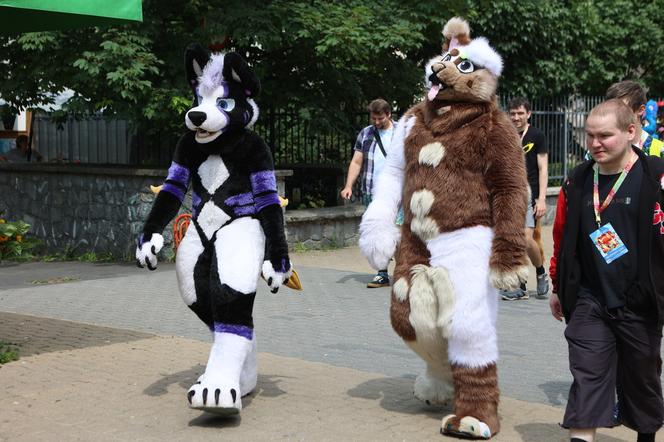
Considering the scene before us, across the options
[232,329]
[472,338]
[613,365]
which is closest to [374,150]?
[232,329]

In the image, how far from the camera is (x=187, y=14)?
42.9 feet

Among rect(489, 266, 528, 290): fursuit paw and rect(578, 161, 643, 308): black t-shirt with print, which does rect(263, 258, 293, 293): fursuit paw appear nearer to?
rect(489, 266, 528, 290): fursuit paw

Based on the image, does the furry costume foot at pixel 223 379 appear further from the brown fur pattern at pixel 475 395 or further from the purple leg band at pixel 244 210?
the brown fur pattern at pixel 475 395

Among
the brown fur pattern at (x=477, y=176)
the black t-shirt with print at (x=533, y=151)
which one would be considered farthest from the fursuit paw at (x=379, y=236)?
the black t-shirt with print at (x=533, y=151)

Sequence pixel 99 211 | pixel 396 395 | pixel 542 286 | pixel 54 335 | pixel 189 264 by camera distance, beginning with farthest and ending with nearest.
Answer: pixel 99 211 < pixel 542 286 < pixel 54 335 < pixel 396 395 < pixel 189 264

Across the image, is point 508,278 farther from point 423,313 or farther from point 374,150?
point 374,150

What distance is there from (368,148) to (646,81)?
58.3 ft

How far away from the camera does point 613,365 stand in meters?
4.61

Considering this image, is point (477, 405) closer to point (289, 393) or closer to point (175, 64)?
point (289, 393)

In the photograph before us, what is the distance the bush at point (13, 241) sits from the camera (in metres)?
13.1

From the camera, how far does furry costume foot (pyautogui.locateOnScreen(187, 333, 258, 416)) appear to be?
5250 millimetres

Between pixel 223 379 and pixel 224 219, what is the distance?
3.07 feet

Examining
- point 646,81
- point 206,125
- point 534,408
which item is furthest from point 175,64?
point 646,81

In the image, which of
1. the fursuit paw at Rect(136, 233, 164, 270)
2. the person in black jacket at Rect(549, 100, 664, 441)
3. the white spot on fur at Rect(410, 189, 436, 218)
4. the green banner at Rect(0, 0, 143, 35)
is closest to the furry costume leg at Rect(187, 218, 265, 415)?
the fursuit paw at Rect(136, 233, 164, 270)
